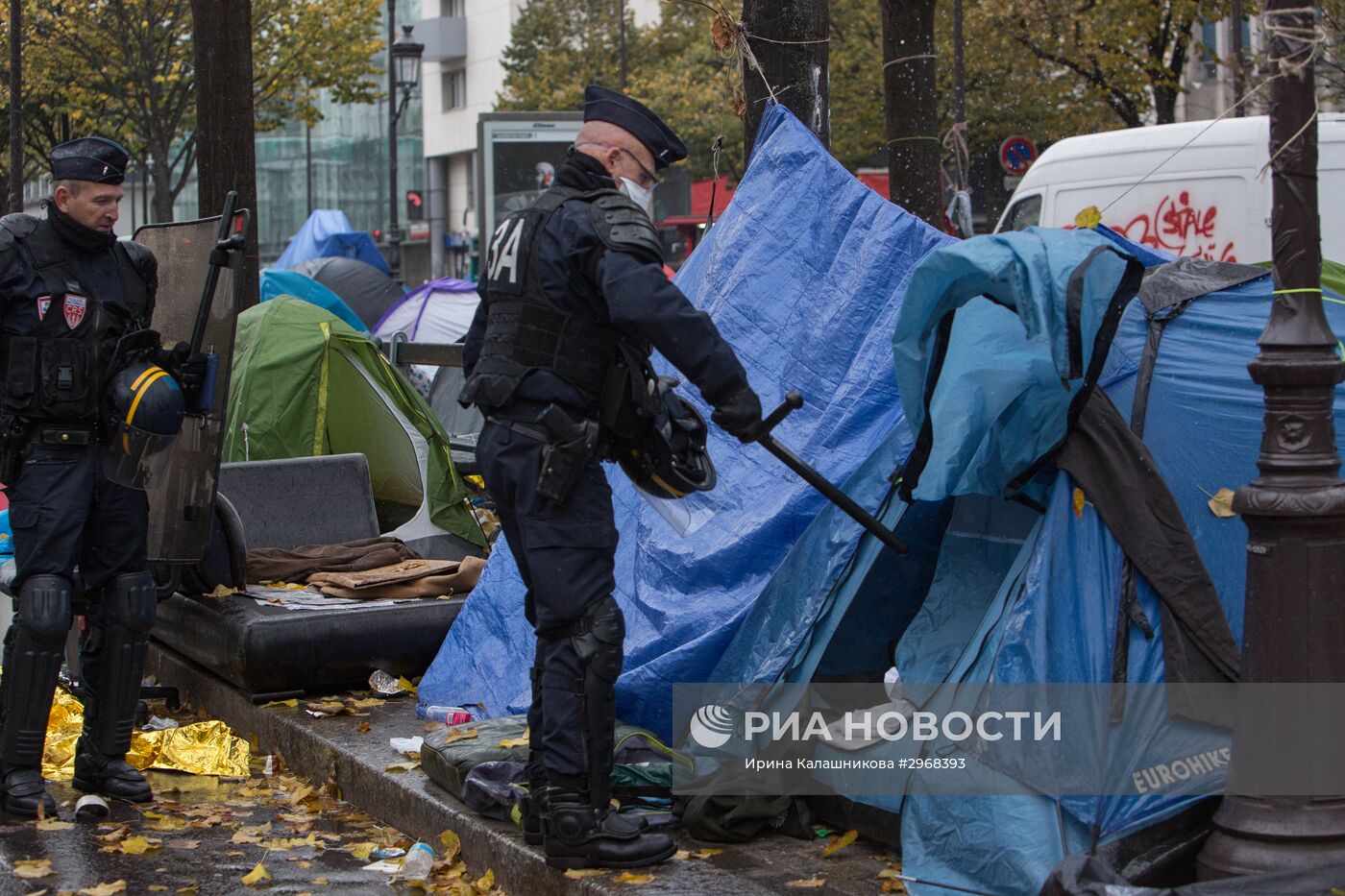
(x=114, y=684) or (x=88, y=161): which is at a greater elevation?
(x=88, y=161)

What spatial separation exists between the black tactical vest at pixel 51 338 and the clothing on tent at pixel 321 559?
1.93 m

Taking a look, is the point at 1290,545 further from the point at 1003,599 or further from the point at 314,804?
the point at 314,804

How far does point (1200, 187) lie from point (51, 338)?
7814 mm

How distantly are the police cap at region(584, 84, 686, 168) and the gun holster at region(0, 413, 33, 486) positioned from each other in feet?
6.81

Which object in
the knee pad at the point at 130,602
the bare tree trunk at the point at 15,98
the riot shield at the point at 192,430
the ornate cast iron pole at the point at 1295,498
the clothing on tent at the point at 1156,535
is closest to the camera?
the ornate cast iron pole at the point at 1295,498

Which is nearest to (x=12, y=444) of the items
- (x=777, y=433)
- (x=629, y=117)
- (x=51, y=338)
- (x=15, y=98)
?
(x=51, y=338)

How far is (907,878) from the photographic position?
3.83m

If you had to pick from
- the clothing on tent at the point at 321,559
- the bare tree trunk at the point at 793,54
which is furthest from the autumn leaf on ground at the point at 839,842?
the clothing on tent at the point at 321,559

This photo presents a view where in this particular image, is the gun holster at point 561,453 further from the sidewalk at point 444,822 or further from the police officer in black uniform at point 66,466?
the police officer in black uniform at point 66,466

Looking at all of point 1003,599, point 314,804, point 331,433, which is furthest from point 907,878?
point 331,433

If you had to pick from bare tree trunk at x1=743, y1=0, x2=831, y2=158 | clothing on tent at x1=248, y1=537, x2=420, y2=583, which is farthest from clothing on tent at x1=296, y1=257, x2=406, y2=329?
bare tree trunk at x1=743, y1=0, x2=831, y2=158

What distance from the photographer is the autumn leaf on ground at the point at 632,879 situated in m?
3.98

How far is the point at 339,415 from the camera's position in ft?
28.2

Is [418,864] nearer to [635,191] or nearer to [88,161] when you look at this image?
[635,191]
